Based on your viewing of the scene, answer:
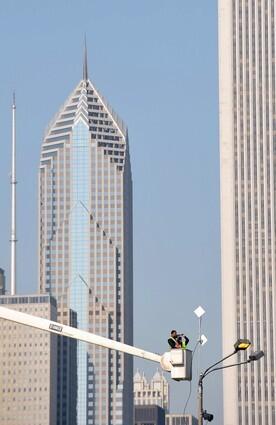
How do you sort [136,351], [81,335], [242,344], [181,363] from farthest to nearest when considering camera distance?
[242,344], [81,335], [136,351], [181,363]

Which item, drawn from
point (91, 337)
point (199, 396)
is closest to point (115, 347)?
point (91, 337)

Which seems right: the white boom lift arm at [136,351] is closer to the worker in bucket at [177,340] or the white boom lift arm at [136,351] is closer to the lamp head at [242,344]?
the worker in bucket at [177,340]

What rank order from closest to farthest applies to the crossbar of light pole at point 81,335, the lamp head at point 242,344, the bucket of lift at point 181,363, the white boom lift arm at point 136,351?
the bucket of lift at point 181,363 < the white boom lift arm at point 136,351 < the crossbar of light pole at point 81,335 < the lamp head at point 242,344

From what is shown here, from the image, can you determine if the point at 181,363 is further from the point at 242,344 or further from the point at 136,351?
the point at 242,344

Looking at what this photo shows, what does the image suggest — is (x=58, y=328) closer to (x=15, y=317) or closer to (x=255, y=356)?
(x=15, y=317)

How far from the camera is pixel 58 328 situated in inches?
907

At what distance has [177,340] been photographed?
2281 centimetres

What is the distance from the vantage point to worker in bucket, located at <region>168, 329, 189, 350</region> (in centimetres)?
2253

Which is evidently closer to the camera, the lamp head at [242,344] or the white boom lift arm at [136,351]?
the white boom lift arm at [136,351]

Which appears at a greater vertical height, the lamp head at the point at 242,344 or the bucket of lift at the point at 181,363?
the lamp head at the point at 242,344

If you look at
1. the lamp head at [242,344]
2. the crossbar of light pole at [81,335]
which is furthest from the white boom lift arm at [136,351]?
the lamp head at [242,344]

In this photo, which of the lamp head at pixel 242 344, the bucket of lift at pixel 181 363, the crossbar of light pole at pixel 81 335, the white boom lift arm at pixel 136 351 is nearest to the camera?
the bucket of lift at pixel 181 363

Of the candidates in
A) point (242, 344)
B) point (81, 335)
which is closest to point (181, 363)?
point (81, 335)

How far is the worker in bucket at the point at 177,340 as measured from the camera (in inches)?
887
